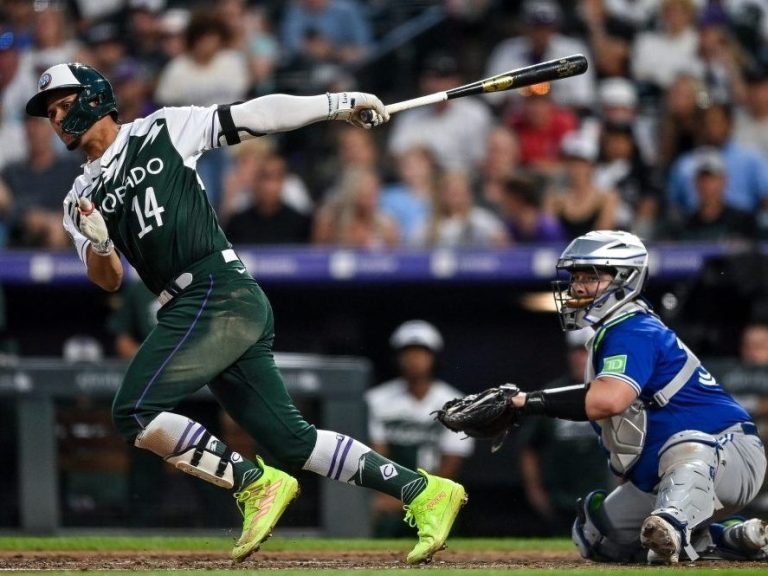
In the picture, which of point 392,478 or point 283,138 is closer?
point 392,478

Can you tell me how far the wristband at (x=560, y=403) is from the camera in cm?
572

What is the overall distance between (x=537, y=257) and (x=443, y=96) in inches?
134

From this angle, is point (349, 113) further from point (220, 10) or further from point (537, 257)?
point (220, 10)

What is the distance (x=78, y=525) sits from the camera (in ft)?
28.9

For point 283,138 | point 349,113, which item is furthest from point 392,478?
point 283,138

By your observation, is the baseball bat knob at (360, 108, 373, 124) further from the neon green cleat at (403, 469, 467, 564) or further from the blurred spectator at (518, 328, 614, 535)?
the blurred spectator at (518, 328, 614, 535)

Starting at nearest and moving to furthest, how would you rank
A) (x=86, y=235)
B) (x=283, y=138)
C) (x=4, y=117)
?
(x=86, y=235), (x=283, y=138), (x=4, y=117)

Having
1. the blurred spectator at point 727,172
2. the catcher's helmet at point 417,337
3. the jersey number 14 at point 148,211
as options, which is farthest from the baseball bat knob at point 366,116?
the blurred spectator at point 727,172

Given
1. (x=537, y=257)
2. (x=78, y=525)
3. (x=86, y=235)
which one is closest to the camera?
(x=86, y=235)

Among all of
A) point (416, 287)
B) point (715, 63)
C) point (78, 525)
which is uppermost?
point (715, 63)

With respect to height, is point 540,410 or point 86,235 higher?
point 86,235

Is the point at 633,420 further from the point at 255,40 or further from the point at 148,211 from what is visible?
the point at 255,40

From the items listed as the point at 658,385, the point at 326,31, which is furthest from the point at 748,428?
the point at 326,31

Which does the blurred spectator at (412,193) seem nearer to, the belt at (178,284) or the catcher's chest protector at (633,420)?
the catcher's chest protector at (633,420)
